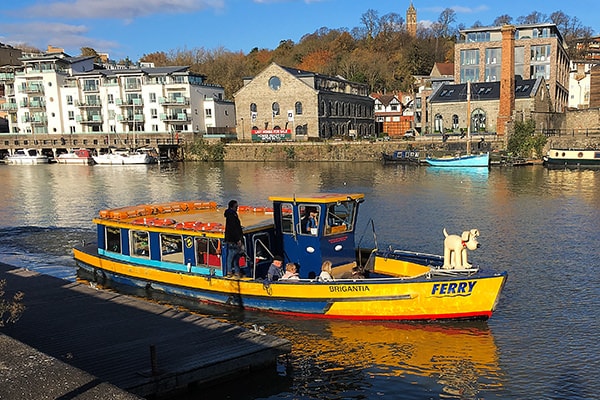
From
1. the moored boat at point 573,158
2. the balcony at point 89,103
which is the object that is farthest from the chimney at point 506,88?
the balcony at point 89,103

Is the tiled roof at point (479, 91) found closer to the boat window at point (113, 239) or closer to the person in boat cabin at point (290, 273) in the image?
the boat window at point (113, 239)

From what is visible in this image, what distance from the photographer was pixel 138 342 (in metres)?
12.5

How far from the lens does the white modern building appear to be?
93.1 meters

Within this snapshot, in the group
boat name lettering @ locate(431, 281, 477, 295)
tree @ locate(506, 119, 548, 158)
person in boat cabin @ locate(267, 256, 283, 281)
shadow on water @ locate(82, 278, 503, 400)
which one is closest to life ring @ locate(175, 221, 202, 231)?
shadow on water @ locate(82, 278, 503, 400)

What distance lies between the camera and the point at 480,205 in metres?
35.9

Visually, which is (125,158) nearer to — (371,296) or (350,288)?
(350,288)

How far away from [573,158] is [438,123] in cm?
2070

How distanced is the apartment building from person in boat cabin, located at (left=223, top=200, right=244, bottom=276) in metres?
74.8

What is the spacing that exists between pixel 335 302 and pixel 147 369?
617 centimetres

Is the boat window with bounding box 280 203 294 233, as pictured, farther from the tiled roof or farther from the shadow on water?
the tiled roof

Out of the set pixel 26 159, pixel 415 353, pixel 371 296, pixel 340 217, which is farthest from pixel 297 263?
pixel 26 159

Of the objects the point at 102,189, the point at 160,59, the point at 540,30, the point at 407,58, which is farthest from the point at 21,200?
the point at 160,59

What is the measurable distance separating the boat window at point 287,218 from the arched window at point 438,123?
64.2 m

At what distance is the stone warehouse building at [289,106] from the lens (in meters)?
82.9
